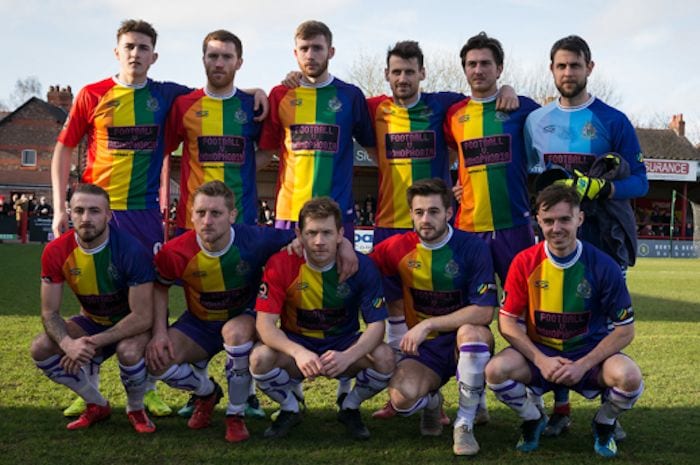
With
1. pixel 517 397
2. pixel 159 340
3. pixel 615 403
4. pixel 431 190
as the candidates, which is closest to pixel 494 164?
pixel 431 190

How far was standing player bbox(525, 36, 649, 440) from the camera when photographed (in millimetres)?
3756

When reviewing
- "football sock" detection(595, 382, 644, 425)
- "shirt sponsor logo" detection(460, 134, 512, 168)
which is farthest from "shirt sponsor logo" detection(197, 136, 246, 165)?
"football sock" detection(595, 382, 644, 425)

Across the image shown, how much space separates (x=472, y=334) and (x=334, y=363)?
2.32 ft

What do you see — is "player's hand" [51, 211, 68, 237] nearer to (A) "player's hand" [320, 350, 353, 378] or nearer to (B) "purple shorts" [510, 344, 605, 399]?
(A) "player's hand" [320, 350, 353, 378]

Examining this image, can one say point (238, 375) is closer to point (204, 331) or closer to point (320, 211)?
point (204, 331)

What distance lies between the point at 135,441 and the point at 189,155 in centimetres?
177

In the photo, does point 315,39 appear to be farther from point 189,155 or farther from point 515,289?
point 515,289

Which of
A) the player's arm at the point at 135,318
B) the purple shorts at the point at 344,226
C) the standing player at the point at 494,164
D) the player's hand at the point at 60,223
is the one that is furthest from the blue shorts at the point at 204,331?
the standing player at the point at 494,164

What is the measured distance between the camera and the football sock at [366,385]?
3570 millimetres

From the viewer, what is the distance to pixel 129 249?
369cm

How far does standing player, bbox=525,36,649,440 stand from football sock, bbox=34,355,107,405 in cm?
244

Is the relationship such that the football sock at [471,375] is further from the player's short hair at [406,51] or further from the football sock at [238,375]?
the player's short hair at [406,51]

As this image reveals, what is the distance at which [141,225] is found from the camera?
427 cm

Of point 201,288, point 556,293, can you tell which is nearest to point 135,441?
point 201,288
